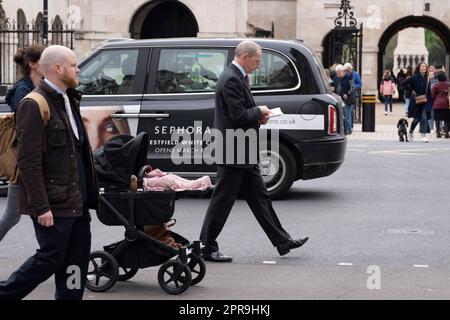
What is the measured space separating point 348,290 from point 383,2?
40758mm

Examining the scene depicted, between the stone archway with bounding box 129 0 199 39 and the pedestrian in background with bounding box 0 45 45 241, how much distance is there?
3042 centimetres

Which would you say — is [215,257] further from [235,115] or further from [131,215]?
[131,215]

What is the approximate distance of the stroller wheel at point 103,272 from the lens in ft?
27.6

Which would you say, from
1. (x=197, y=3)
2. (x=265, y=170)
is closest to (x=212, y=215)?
(x=265, y=170)

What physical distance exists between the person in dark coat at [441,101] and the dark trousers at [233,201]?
1711 centimetres

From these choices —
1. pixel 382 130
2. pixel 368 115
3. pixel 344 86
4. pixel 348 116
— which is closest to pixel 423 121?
pixel 348 116

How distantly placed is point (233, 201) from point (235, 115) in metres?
0.76

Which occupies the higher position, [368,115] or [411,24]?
[411,24]

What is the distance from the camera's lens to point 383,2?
48.3 m

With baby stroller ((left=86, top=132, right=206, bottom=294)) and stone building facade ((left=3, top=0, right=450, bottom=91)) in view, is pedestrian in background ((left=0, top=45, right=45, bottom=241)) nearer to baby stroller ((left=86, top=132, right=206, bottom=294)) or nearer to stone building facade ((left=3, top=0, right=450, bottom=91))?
baby stroller ((left=86, top=132, right=206, bottom=294))

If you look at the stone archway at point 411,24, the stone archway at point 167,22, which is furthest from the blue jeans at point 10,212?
the stone archway at point 411,24

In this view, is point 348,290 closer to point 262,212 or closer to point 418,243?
point 262,212

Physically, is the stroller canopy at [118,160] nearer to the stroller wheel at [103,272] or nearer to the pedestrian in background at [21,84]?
the stroller wheel at [103,272]

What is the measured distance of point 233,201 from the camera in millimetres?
9820
